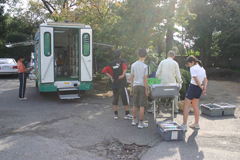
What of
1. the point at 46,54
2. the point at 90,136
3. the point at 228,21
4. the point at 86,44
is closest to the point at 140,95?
the point at 90,136

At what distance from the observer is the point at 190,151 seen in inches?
160

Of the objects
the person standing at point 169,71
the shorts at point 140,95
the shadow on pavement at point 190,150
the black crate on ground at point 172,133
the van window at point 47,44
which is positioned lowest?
the shadow on pavement at point 190,150

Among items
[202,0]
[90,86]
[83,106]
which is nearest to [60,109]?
[83,106]

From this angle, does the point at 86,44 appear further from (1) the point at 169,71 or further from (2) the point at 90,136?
(2) the point at 90,136

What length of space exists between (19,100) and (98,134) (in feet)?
16.2

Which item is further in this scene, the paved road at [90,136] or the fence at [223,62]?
the fence at [223,62]

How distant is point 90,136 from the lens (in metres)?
4.77

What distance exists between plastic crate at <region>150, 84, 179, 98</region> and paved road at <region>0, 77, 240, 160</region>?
89 cm

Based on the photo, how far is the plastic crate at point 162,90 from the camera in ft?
16.4

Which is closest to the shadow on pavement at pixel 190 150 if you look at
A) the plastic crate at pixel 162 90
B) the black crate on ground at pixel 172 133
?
the black crate on ground at pixel 172 133

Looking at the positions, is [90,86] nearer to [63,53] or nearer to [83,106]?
[83,106]

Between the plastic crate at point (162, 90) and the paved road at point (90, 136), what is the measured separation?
886 mm

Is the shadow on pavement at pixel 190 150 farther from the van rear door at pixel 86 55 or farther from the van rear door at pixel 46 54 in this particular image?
the van rear door at pixel 46 54

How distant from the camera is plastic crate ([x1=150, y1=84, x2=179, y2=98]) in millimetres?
4996
